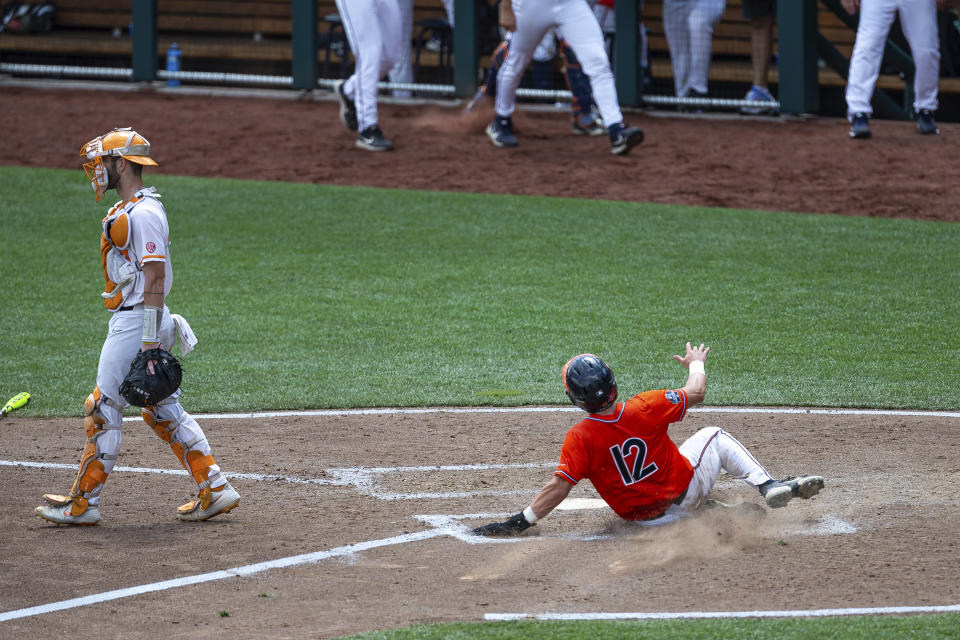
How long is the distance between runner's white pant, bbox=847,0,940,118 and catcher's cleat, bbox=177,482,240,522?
8987 millimetres

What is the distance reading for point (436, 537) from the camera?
5305 millimetres

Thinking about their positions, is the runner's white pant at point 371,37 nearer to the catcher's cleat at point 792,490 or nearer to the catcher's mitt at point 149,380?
the catcher's mitt at point 149,380

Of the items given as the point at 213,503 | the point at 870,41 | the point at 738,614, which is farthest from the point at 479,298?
the point at 738,614

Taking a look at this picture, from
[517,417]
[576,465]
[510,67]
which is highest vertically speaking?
[510,67]

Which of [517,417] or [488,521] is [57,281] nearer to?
[517,417]

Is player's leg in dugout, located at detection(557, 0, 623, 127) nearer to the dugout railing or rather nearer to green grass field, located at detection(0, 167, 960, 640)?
green grass field, located at detection(0, 167, 960, 640)

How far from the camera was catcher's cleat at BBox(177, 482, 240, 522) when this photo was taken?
5559 mm

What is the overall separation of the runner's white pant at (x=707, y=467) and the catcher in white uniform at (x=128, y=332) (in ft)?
6.34

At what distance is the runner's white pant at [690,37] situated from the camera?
14.8 m

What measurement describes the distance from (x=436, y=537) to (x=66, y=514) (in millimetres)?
1635

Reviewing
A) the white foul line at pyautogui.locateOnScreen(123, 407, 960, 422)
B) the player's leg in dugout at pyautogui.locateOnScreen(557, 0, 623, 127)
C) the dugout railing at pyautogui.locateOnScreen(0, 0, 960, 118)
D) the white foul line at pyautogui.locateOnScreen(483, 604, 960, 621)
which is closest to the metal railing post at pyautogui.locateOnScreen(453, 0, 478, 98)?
the dugout railing at pyautogui.locateOnScreen(0, 0, 960, 118)

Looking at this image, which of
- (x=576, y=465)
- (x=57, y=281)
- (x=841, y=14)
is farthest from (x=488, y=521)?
(x=841, y=14)

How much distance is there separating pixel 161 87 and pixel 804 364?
37.1 feet

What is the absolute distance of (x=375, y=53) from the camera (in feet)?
42.1
